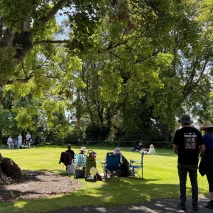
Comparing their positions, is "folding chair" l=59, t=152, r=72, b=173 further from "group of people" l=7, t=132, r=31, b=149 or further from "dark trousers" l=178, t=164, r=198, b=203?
"group of people" l=7, t=132, r=31, b=149

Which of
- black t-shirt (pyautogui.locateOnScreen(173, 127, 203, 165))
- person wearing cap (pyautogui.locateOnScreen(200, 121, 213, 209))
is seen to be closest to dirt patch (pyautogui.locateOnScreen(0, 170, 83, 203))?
black t-shirt (pyautogui.locateOnScreen(173, 127, 203, 165))

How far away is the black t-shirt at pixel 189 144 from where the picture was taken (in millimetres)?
6711

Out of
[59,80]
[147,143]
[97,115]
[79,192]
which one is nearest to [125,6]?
[79,192]

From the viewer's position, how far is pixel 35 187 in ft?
33.1

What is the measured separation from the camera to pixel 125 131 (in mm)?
42781

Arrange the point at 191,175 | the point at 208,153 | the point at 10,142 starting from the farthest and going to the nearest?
the point at 10,142 < the point at 208,153 < the point at 191,175

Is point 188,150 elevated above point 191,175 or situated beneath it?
elevated above

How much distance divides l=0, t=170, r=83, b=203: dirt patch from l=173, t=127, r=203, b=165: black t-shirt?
13.1 ft

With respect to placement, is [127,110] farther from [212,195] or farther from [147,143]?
[212,195]

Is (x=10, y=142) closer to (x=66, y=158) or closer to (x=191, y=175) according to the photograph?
(x=66, y=158)

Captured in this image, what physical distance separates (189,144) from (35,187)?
5.57m

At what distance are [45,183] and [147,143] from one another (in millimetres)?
29377

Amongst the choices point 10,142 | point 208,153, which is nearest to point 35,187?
point 208,153

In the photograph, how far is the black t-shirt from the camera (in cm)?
671
